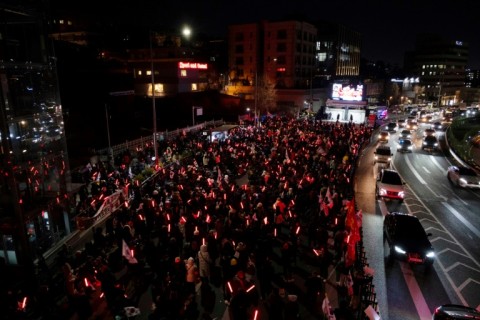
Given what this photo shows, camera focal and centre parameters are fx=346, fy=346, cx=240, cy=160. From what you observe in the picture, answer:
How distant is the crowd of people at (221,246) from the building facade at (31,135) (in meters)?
1.82

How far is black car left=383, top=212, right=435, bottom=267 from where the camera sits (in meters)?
12.1

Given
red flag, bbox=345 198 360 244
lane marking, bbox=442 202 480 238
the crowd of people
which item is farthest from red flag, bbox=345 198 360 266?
lane marking, bbox=442 202 480 238

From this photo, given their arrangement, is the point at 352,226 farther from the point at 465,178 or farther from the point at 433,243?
the point at 465,178

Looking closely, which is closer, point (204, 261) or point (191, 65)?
point (204, 261)

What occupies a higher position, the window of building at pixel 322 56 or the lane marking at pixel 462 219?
the window of building at pixel 322 56

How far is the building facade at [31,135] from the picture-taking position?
37.4 ft

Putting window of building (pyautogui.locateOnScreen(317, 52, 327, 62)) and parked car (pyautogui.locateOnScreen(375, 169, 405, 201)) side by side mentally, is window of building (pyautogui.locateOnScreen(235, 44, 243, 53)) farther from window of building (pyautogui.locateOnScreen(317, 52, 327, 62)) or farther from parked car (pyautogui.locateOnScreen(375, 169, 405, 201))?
parked car (pyautogui.locateOnScreen(375, 169, 405, 201))

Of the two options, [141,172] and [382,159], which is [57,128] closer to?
[141,172]

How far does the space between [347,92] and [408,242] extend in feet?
153

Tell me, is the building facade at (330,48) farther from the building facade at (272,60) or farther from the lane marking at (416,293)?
the lane marking at (416,293)

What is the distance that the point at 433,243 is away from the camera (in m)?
14.5

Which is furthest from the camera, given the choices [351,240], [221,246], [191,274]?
[351,240]

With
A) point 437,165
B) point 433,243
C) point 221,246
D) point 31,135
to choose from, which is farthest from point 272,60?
point 221,246

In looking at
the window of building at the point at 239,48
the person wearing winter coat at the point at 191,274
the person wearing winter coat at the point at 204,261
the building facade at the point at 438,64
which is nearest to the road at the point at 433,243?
the person wearing winter coat at the point at 204,261
